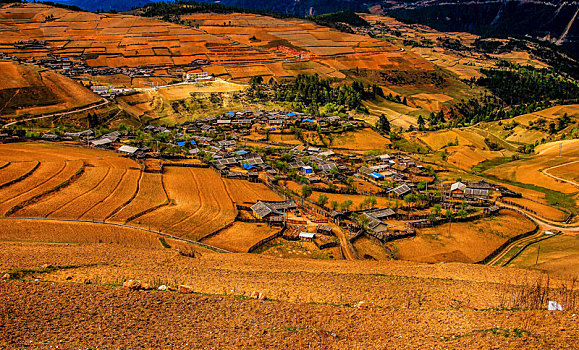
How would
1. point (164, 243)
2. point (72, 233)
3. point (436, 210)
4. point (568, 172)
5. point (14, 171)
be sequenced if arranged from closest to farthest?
point (72, 233), point (164, 243), point (14, 171), point (436, 210), point (568, 172)

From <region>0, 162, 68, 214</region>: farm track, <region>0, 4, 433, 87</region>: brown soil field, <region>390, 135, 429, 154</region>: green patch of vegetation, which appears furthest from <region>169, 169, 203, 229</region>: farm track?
<region>0, 4, 433, 87</region>: brown soil field

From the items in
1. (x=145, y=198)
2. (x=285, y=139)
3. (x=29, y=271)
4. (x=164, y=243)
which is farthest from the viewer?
(x=285, y=139)

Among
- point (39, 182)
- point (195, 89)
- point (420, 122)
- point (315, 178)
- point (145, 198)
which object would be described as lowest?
point (420, 122)

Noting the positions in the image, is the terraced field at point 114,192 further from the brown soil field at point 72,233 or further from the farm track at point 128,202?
the brown soil field at point 72,233

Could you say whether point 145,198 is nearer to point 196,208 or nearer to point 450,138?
point 196,208

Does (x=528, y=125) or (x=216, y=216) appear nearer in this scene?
(x=216, y=216)

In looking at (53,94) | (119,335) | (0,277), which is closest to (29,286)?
(0,277)

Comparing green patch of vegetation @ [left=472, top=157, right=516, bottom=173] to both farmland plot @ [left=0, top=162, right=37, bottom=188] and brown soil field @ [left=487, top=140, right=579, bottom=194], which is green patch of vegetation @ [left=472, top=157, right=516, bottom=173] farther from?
farmland plot @ [left=0, top=162, right=37, bottom=188]

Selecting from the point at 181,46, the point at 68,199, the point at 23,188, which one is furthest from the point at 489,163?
the point at 181,46

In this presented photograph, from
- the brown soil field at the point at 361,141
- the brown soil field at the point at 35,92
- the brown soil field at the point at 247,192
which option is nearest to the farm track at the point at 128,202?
the brown soil field at the point at 247,192
